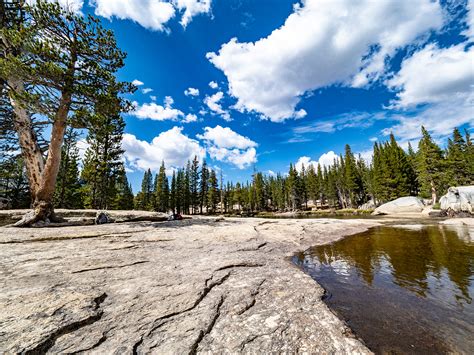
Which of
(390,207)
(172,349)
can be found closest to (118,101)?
(172,349)

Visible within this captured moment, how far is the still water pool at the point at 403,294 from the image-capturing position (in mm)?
3203

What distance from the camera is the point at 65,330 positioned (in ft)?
8.16

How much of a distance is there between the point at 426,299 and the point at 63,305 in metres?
7.03

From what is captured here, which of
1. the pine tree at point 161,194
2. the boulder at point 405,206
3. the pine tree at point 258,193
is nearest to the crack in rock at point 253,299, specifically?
the boulder at point 405,206

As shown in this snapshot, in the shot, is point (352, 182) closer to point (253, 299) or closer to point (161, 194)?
point (161, 194)

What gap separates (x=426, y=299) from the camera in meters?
4.50

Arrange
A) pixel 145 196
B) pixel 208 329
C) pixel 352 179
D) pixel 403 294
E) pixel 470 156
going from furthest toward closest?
1. pixel 145 196
2. pixel 352 179
3. pixel 470 156
4. pixel 403 294
5. pixel 208 329

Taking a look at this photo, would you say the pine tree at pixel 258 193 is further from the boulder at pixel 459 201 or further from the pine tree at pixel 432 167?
the boulder at pixel 459 201

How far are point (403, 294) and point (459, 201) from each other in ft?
120

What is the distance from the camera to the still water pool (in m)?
3.20

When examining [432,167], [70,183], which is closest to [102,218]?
[70,183]

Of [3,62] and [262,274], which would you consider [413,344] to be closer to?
[262,274]

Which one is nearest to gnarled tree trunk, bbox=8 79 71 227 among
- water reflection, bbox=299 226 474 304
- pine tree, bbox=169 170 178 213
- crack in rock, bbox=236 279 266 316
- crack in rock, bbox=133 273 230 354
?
crack in rock, bbox=133 273 230 354

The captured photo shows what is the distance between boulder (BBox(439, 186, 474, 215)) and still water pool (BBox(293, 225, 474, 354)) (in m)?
27.4
